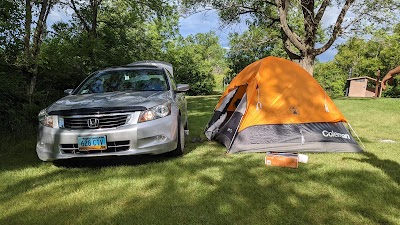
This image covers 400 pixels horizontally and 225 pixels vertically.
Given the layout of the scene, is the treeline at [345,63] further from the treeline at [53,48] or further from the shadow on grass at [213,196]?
the shadow on grass at [213,196]

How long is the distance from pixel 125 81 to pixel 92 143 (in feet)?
5.59

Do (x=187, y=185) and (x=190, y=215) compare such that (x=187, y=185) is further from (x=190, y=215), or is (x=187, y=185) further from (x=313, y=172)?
(x=313, y=172)

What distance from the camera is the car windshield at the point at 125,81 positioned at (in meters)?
5.39

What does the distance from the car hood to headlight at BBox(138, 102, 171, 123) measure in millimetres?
59

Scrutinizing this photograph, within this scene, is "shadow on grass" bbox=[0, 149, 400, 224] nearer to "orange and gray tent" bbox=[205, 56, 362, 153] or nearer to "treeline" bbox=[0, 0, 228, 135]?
"orange and gray tent" bbox=[205, 56, 362, 153]

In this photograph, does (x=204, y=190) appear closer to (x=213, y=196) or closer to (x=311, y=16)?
(x=213, y=196)

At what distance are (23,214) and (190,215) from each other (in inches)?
62.7

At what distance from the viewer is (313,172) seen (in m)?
4.18

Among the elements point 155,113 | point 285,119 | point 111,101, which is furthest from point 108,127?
point 285,119

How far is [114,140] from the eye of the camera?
416 centimetres

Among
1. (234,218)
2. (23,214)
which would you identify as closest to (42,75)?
(23,214)

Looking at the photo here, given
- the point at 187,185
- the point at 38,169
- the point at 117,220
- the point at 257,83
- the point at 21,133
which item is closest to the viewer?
the point at 117,220

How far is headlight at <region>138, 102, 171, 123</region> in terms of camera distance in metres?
4.31

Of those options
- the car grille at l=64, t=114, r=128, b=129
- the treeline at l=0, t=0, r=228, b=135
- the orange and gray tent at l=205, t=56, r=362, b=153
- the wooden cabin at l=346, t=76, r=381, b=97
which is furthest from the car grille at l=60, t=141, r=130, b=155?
the wooden cabin at l=346, t=76, r=381, b=97
